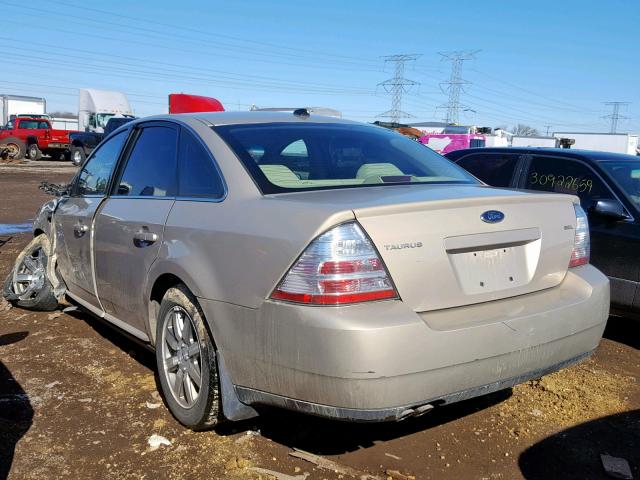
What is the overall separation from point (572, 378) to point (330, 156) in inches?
86.7

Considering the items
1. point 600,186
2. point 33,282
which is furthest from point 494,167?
point 33,282

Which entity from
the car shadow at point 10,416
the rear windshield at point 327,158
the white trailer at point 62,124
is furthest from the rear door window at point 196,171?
the white trailer at point 62,124

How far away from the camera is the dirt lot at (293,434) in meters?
2.88

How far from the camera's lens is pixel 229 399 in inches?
110

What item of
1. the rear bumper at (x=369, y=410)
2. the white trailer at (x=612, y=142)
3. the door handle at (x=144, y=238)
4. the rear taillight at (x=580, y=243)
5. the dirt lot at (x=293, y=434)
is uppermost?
the white trailer at (x=612, y=142)

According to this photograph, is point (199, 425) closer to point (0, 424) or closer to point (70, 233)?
point (0, 424)

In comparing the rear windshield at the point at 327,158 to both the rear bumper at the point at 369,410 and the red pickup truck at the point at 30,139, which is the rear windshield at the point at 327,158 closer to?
the rear bumper at the point at 369,410

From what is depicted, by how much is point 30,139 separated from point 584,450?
30707mm

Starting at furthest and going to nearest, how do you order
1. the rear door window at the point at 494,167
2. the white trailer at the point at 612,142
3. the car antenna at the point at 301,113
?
the white trailer at the point at 612,142 < the rear door window at the point at 494,167 < the car antenna at the point at 301,113

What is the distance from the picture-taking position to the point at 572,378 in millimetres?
4031

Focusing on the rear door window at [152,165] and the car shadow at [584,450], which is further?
the rear door window at [152,165]

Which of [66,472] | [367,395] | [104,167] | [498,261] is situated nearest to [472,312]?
[498,261]

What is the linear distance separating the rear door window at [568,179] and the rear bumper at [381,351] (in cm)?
258

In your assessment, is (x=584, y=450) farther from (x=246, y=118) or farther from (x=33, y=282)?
(x=33, y=282)
